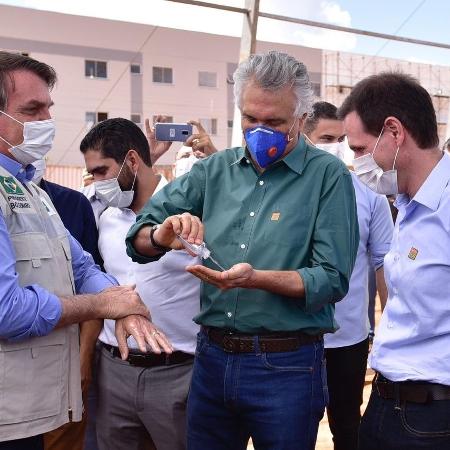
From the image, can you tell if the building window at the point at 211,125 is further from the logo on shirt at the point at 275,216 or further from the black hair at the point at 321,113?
the logo on shirt at the point at 275,216

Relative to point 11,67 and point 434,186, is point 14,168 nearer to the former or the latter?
point 11,67

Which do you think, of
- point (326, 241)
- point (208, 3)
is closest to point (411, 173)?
point (326, 241)

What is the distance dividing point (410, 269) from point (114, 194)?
4.79ft

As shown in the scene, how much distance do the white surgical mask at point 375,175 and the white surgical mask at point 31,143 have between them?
1068 mm

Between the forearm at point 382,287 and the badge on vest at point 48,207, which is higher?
the badge on vest at point 48,207

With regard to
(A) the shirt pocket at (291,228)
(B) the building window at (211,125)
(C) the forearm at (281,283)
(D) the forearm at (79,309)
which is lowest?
(D) the forearm at (79,309)

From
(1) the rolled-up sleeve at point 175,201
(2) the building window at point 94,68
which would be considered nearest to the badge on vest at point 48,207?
(1) the rolled-up sleeve at point 175,201

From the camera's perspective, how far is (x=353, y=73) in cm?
2061

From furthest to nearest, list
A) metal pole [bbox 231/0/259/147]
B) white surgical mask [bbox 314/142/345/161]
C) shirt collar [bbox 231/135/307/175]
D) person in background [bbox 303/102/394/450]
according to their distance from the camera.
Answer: metal pole [bbox 231/0/259/147] < white surgical mask [bbox 314/142/345/161] < person in background [bbox 303/102/394/450] < shirt collar [bbox 231/135/307/175]

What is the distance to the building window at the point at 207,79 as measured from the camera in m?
20.6

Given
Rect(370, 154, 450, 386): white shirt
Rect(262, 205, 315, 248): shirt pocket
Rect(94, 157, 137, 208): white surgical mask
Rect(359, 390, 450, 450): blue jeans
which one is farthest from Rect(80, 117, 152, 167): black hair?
Rect(359, 390, 450, 450): blue jeans

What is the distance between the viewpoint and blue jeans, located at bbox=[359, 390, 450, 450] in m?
1.75

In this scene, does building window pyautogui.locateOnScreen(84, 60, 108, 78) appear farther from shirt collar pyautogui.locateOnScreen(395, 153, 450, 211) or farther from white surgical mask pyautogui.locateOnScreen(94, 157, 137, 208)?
shirt collar pyautogui.locateOnScreen(395, 153, 450, 211)

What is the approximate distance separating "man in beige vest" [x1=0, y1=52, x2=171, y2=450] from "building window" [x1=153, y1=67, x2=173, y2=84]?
1887cm
